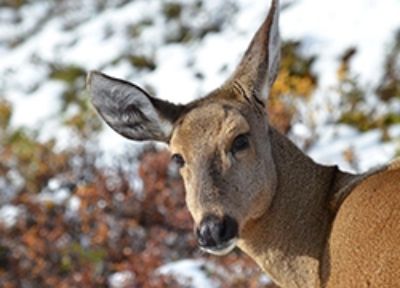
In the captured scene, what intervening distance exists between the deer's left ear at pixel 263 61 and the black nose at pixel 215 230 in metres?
0.80

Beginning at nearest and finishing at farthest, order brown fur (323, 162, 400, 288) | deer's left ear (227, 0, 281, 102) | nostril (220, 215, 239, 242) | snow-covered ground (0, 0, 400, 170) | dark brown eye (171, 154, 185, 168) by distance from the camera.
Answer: brown fur (323, 162, 400, 288) < nostril (220, 215, 239, 242) < dark brown eye (171, 154, 185, 168) < deer's left ear (227, 0, 281, 102) < snow-covered ground (0, 0, 400, 170)

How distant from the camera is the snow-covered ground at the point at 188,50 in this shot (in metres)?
12.0

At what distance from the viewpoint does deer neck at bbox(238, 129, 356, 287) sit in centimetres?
574

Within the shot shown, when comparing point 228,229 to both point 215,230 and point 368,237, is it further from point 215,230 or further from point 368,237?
point 368,237

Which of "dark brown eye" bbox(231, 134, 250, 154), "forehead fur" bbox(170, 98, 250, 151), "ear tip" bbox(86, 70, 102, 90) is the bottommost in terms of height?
"dark brown eye" bbox(231, 134, 250, 154)

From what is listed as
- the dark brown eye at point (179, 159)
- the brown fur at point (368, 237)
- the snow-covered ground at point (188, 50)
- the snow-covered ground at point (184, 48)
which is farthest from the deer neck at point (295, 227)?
the snow-covered ground at point (184, 48)

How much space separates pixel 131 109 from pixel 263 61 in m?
0.71

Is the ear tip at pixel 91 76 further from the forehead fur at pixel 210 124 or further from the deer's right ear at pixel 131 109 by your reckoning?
the forehead fur at pixel 210 124

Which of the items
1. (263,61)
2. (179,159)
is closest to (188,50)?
(263,61)

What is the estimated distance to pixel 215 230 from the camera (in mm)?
5348

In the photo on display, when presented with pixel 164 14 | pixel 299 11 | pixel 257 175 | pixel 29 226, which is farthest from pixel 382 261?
pixel 164 14

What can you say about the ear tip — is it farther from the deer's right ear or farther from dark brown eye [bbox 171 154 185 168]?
dark brown eye [bbox 171 154 185 168]

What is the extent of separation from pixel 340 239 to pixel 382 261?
0.31m

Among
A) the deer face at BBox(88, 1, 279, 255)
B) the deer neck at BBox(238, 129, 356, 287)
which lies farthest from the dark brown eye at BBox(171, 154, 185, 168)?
the deer neck at BBox(238, 129, 356, 287)
